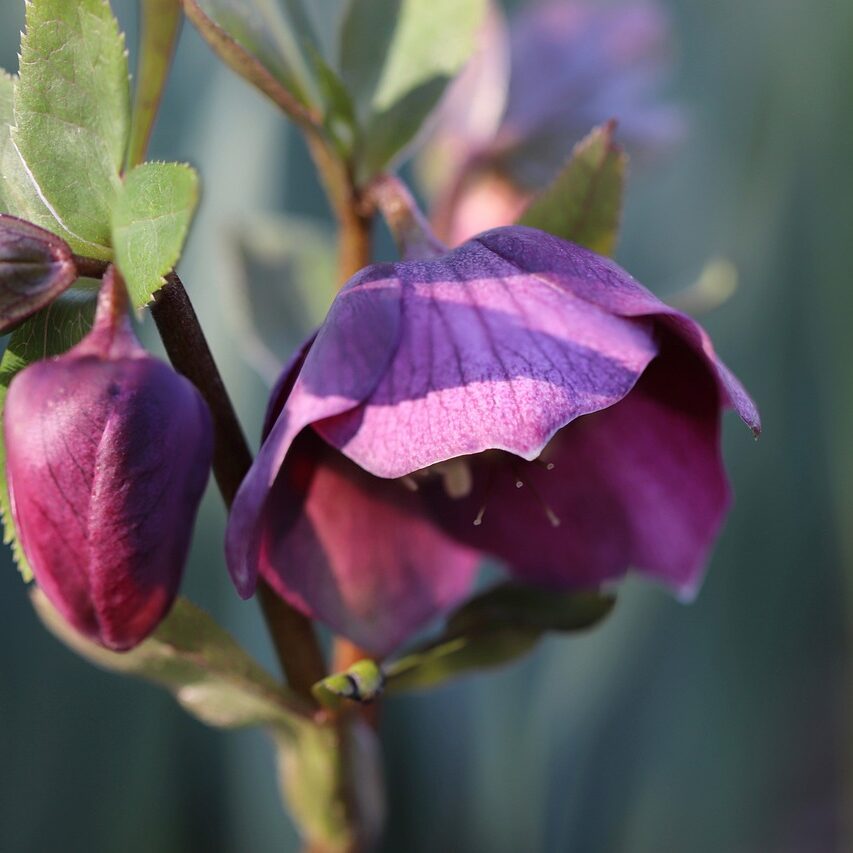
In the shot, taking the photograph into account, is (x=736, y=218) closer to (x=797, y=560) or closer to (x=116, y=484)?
(x=797, y=560)

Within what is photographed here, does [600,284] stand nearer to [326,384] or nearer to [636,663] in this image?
[326,384]

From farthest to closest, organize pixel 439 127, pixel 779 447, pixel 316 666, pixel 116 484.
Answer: pixel 779 447 → pixel 439 127 → pixel 316 666 → pixel 116 484

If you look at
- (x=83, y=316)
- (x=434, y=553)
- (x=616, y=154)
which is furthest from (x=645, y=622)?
(x=83, y=316)

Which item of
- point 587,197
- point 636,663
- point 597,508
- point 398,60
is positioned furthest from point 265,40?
point 636,663

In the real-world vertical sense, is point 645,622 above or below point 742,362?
below

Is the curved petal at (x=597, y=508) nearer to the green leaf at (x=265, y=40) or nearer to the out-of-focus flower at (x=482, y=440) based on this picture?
the out-of-focus flower at (x=482, y=440)
